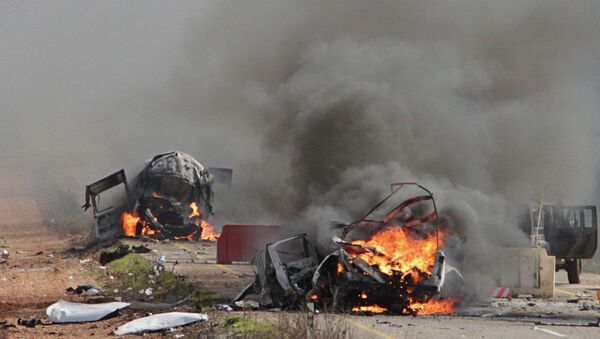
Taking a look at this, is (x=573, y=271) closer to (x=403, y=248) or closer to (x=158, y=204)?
(x=403, y=248)

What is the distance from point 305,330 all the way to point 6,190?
6114cm

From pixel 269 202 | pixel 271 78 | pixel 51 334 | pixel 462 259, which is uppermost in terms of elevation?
pixel 271 78

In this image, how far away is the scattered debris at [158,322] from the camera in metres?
11.3

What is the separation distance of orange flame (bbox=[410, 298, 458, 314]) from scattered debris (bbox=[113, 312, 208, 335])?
390cm

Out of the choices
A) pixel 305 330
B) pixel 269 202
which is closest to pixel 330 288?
pixel 305 330

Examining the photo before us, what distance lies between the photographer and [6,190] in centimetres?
6588

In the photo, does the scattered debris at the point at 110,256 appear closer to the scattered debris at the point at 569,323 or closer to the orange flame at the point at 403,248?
A: the orange flame at the point at 403,248

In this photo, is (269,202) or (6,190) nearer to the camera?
(269,202)

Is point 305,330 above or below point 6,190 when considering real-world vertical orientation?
below

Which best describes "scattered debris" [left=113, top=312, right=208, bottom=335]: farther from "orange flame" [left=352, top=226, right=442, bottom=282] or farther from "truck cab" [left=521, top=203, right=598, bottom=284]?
"truck cab" [left=521, top=203, right=598, bottom=284]

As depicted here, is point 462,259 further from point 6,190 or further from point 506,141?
point 6,190

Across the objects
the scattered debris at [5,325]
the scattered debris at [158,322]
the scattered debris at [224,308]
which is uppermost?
the scattered debris at [224,308]

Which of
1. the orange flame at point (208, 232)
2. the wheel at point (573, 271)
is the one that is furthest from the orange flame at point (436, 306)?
the orange flame at point (208, 232)

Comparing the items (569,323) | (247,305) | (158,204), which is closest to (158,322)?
(247,305)
